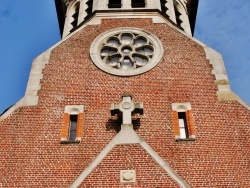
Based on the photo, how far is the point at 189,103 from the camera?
16.6m

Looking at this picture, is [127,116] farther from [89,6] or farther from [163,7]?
[89,6]

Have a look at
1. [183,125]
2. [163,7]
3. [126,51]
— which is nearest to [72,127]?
[183,125]

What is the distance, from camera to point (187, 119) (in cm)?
1603

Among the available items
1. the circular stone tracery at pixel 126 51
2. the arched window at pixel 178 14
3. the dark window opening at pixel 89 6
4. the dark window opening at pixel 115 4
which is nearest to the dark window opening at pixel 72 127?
the circular stone tracery at pixel 126 51

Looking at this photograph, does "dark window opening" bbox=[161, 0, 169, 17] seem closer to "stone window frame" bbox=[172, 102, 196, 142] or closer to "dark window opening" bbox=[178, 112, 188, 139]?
"stone window frame" bbox=[172, 102, 196, 142]

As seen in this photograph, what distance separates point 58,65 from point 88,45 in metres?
1.78

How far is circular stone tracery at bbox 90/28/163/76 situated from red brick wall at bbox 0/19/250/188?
303 mm

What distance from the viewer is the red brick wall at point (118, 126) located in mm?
14031

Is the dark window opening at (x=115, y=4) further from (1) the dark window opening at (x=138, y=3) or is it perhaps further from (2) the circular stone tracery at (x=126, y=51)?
(2) the circular stone tracery at (x=126, y=51)

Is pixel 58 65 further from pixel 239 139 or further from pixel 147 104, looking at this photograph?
pixel 239 139

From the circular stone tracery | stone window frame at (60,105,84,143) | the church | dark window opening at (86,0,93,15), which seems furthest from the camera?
dark window opening at (86,0,93,15)

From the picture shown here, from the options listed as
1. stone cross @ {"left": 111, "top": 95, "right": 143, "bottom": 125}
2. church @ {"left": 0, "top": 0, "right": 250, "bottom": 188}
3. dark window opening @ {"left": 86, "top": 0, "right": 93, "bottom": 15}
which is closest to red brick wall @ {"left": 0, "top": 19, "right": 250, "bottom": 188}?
church @ {"left": 0, "top": 0, "right": 250, "bottom": 188}

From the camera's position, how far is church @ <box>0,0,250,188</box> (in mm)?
13188

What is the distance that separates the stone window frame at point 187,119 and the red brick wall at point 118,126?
15 cm
